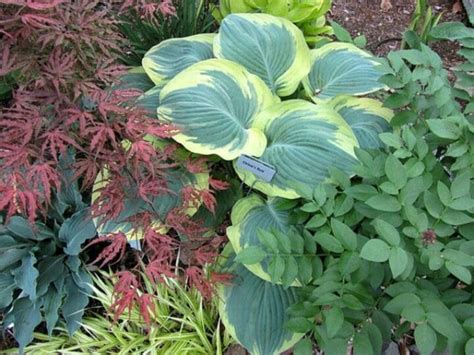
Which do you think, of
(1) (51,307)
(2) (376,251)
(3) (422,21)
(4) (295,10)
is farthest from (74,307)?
(3) (422,21)

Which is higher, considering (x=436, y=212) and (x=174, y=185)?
(x=436, y=212)

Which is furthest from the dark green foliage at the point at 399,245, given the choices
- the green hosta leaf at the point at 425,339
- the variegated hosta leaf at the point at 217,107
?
the variegated hosta leaf at the point at 217,107

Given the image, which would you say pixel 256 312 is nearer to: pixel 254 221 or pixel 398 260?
pixel 254 221

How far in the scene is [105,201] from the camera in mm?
Answer: 1177

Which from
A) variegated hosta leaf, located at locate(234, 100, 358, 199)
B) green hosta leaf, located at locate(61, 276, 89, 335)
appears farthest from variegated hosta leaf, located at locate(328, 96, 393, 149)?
green hosta leaf, located at locate(61, 276, 89, 335)

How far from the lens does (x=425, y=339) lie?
872 millimetres

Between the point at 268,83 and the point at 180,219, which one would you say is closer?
the point at 180,219

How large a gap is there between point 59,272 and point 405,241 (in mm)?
901

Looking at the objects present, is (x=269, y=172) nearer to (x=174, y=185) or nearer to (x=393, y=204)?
(x=174, y=185)

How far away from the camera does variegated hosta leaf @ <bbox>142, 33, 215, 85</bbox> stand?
5.08 ft

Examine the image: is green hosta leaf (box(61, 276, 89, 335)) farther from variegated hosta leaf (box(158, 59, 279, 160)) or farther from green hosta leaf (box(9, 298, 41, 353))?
variegated hosta leaf (box(158, 59, 279, 160))

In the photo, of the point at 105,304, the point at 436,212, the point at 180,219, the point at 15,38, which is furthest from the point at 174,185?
the point at 436,212

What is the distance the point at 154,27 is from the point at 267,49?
1.53 feet

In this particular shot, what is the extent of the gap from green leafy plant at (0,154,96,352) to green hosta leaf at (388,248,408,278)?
794mm
